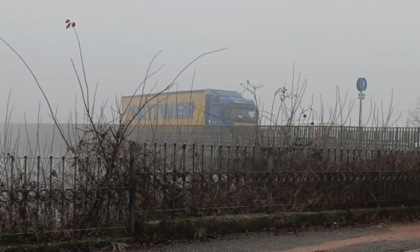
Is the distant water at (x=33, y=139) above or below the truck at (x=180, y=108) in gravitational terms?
below

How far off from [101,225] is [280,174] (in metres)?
3.44

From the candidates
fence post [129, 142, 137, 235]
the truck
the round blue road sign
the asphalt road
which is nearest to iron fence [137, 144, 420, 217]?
fence post [129, 142, 137, 235]

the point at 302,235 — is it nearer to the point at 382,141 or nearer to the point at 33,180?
the point at 33,180

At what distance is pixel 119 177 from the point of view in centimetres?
745

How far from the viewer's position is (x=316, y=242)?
7.86 m

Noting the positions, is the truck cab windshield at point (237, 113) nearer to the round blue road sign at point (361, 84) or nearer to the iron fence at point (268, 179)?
the round blue road sign at point (361, 84)

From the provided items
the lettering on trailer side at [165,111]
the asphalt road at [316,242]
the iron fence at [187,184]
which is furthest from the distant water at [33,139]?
the asphalt road at [316,242]

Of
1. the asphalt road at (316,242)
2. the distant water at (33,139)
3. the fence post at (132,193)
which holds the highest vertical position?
the distant water at (33,139)

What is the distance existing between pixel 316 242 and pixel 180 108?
5.36m

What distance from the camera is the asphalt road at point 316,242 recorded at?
24.1 ft

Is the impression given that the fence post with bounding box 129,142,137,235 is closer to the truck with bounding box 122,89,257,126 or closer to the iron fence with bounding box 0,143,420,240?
the iron fence with bounding box 0,143,420,240

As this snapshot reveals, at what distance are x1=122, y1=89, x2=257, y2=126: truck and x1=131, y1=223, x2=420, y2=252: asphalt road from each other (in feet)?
8.18

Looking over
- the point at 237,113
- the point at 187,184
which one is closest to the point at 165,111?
the point at 187,184

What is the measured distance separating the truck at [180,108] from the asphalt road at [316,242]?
8.18ft
